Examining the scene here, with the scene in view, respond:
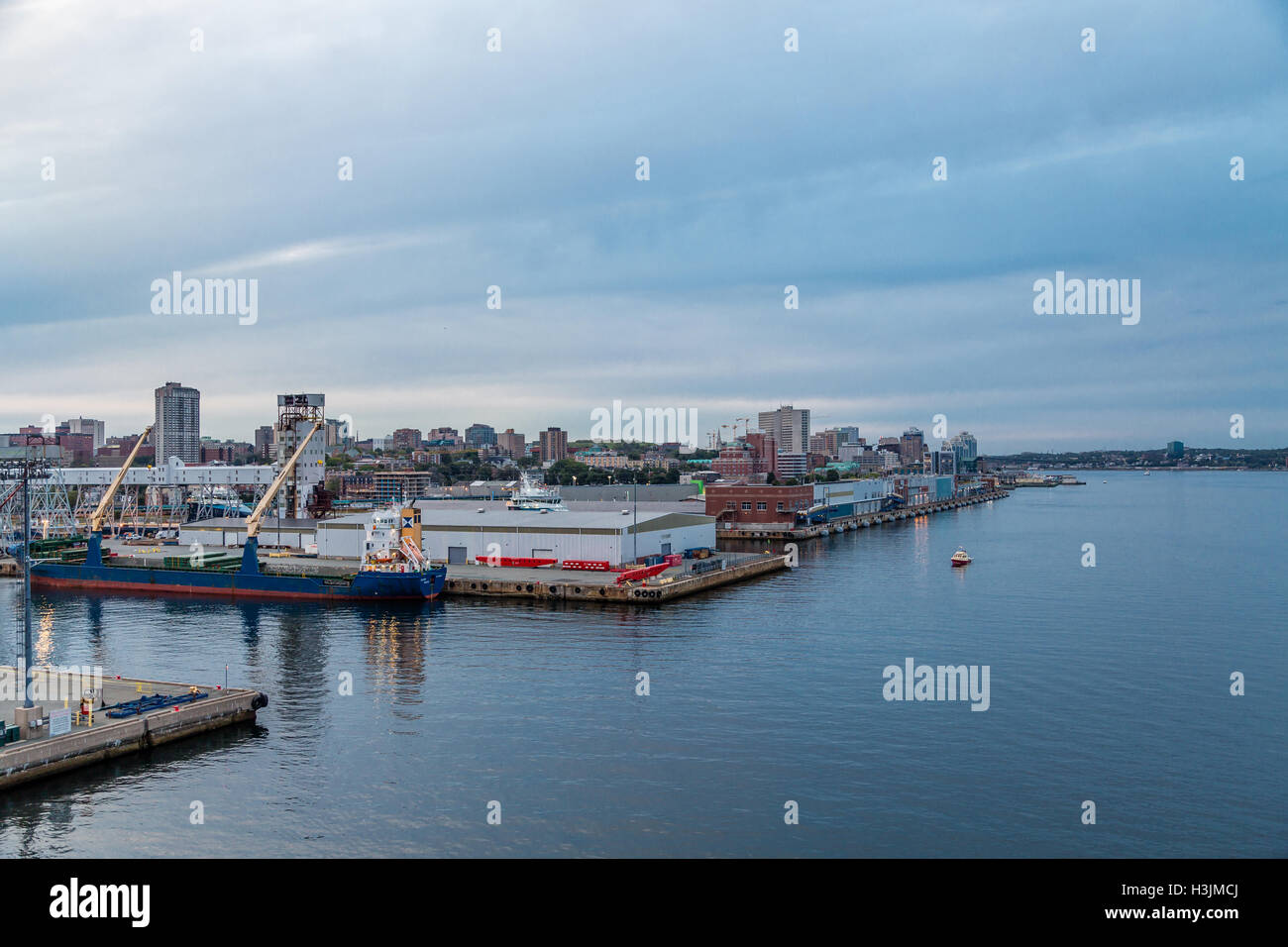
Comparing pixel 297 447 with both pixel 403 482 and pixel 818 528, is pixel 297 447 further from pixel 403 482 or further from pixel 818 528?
pixel 403 482

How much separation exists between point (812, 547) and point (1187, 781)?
5190 cm

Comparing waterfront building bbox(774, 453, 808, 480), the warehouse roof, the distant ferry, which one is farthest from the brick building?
waterfront building bbox(774, 453, 808, 480)

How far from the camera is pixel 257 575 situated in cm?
4444

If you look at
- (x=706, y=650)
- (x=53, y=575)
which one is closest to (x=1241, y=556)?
(x=706, y=650)

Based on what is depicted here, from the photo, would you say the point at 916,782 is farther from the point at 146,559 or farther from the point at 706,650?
the point at 146,559

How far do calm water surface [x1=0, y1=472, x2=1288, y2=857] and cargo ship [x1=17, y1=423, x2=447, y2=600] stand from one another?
1.95 m

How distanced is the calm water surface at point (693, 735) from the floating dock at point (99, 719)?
45cm

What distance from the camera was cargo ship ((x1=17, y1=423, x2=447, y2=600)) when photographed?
41.0 metres

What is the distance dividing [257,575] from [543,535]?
13859mm

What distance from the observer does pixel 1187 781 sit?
57.3 ft

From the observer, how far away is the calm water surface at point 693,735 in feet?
50.1

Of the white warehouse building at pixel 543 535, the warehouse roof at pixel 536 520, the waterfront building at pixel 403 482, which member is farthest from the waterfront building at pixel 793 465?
the white warehouse building at pixel 543 535

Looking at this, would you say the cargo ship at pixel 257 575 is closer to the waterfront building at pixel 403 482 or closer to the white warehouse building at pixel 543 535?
the white warehouse building at pixel 543 535
